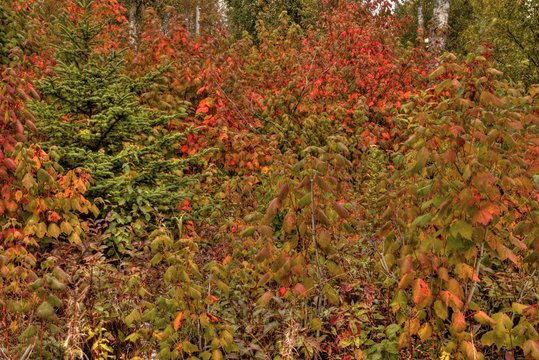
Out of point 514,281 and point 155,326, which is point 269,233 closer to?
point 155,326

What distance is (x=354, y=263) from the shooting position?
3975 mm

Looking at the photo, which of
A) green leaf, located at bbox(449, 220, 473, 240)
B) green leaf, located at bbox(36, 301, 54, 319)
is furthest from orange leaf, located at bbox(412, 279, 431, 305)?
green leaf, located at bbox(36, 301, 54, 319)

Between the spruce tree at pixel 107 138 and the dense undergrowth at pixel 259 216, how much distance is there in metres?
0.02

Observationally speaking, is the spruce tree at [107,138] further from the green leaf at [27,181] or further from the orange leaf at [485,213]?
the orange leaf at [485,213]

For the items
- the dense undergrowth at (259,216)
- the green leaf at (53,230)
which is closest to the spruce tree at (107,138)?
the dense undergrowth at (259,216)

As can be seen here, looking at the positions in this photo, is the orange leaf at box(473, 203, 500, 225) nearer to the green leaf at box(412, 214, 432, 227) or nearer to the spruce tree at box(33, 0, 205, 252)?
the green leaf at box(412, 214, 432, 227)

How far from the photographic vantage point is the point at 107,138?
545 centimetres

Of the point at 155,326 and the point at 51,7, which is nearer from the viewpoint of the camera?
the point at 155,326

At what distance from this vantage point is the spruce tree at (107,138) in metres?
5.06

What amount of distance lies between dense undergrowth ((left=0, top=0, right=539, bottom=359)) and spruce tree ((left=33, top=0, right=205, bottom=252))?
0.02m

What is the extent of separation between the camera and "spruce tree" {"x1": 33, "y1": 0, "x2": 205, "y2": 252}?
506cm

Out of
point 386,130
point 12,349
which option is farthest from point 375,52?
point 12,349

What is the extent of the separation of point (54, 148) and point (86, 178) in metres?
0.38

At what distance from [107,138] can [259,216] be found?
2.53 meters
